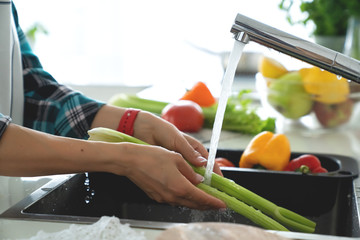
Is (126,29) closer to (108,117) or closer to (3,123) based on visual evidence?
(108,117)

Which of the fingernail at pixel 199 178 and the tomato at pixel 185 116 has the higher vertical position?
the tomato at pixel 185 116

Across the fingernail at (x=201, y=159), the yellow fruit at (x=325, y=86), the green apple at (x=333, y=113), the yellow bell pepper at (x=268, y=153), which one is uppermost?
the yellow fruit at (x=325, y=86)

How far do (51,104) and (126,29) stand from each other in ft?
9.24

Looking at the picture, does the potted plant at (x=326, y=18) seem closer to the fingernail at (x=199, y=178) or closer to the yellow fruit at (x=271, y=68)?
the yellow fruit at (x=271, y=68)

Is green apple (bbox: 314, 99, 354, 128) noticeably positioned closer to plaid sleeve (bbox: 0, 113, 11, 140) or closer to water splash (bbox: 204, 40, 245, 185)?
water splash (bbox: 204, 40, 245, 185)

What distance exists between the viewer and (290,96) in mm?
1831

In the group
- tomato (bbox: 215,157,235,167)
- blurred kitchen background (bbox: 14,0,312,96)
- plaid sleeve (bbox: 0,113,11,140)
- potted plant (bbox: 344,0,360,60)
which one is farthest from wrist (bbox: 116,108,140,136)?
blurred kitchen background (bbox: 14,0,312,96)

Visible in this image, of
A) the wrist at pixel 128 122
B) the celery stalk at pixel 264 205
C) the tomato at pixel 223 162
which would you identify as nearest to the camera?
the celery stalk at pixel 264 205

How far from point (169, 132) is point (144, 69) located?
2.58 metres

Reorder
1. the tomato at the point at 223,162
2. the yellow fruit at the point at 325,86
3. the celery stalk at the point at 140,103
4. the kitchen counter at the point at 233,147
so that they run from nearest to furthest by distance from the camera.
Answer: the kitchen counter at the point at 233,147
the tomato at the point at 223,162
the yellow fruit at the point at 325,86
the celery stalk at the point at 140,103

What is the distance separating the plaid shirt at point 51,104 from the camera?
140cm

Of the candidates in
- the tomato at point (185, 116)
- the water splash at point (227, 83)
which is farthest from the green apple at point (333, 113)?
the water splash at point (227, 83)

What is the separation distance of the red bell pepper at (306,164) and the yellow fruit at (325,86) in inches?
16.5

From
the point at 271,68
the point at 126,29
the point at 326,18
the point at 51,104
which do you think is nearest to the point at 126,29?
the point at 126,29
